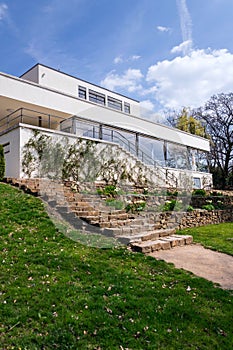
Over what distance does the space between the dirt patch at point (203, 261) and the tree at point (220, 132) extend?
24.6 metres

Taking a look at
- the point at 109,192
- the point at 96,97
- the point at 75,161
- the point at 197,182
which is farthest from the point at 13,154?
the point at 197,182

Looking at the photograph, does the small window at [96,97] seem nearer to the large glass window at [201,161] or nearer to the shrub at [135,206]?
the large glass window at [201,161]

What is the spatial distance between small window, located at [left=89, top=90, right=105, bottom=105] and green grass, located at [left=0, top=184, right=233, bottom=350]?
1741 centimetres

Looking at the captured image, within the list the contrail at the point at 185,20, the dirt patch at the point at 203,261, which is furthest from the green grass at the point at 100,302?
the contrail at the point at 185,20

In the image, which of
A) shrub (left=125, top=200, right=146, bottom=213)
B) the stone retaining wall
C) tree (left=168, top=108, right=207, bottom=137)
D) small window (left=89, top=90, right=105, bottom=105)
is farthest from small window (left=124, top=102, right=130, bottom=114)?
shrub (left=125, top=200, right=146, bottom=213)

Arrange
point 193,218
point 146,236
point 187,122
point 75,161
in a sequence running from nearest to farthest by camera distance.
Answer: point 146,236, point 193,218, point 75,161, point 187,122

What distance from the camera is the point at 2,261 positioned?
15.6 feet

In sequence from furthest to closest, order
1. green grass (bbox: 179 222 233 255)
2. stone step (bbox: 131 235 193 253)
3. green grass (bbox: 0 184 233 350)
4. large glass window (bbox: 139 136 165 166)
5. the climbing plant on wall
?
large glass window (bbox: 139 136 165 166) → the climbing plant on wall → green grass (bbox: 179 222 233 255) → stone step (bbox: 131 235 193 253) → green grass (bbox: 0 184 233 350)

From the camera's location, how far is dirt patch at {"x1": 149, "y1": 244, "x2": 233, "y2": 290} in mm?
5250

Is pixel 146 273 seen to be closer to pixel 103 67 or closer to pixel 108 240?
pixel 108 240

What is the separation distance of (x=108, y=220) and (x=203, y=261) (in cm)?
293

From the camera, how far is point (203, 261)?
6.21 meters

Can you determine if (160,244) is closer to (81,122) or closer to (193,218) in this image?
(193,218)

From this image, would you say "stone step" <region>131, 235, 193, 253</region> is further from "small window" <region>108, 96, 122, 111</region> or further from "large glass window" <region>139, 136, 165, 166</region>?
"small window" <region>108, 96, 122, 111</region>
